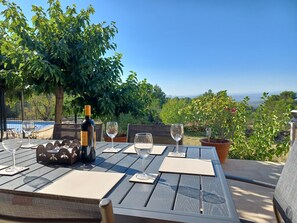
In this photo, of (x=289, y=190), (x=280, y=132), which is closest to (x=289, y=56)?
(x=280, y=132)

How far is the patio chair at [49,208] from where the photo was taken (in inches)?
18.5

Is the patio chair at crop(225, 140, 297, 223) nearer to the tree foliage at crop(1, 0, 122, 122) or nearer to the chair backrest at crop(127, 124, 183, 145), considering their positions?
the chair backrest at crop(127, 124, 183, 145)

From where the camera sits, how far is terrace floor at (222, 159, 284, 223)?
2111mm

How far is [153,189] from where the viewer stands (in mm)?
963

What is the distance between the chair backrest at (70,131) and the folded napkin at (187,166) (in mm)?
968

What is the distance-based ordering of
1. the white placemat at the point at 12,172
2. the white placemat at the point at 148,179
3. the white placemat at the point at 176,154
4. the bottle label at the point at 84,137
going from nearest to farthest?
the white placemat at the point at 148,179 < the white placemat at the point at 12,172 < the bottle label at the point at 84,137 < the white placemat at the point at 176,154

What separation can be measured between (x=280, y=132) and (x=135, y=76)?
2.69 meters

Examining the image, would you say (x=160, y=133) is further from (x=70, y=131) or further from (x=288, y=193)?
(x=288, y=193)

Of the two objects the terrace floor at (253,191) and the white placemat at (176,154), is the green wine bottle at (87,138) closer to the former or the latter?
the white placemat at (176,154)

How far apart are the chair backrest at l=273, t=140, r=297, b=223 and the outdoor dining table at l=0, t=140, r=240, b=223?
0.32 m

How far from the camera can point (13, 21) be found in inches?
130

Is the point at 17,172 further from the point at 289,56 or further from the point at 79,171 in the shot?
the point at 289,56

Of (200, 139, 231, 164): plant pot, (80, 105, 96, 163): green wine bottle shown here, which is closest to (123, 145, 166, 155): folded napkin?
(80, 105, 96, 163): green wine bottle

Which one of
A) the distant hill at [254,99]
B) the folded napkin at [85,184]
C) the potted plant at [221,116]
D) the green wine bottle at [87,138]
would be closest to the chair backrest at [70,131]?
the green wine bottle at [87,138]
